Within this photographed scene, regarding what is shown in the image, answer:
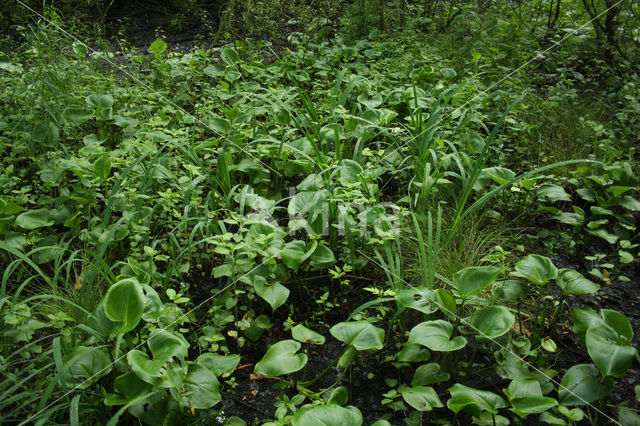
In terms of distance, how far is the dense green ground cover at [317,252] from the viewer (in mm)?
1318

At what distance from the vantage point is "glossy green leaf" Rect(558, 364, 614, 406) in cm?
130

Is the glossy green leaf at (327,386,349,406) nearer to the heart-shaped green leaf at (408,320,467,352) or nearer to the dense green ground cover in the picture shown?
the dense green ground cover

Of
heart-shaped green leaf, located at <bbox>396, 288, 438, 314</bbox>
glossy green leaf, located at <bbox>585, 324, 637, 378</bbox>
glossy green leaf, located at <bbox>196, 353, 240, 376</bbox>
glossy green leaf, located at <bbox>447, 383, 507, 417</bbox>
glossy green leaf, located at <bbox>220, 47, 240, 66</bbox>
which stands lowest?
glossy green leaf, located at <bbox>196, 353, 240, 376</bbox>

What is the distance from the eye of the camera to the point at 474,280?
1.46 meters

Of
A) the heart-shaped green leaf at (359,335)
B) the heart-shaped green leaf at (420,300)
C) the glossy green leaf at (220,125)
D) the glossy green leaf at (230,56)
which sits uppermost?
the glossy green leaf at (230,56)

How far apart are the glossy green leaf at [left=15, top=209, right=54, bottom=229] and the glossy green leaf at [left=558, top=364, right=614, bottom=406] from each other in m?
1.96

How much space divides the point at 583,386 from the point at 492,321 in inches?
12.1

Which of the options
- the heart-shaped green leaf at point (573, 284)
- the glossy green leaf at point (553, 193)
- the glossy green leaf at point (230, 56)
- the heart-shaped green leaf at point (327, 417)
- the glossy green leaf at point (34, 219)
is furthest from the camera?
the glossy green leaf at point (230, 56)

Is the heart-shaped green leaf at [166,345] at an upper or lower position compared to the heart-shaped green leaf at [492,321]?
lower

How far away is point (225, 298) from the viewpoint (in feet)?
5.50

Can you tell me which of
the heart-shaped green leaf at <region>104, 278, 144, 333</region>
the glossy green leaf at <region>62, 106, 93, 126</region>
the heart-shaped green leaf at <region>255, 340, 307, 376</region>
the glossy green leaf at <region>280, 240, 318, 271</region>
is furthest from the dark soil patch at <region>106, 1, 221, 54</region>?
the heart-shaped green leaf at <region>255, 340, 307, 376</region>

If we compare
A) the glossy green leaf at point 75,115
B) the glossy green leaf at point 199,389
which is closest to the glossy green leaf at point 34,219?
the glossy green leaf at point 75,115

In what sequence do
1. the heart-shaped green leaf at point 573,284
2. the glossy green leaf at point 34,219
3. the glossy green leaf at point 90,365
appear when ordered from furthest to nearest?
1. the glossy green leaf at point 34,219
2. the heart-shaped green leaf at point 573,284
3. the glossy green leaf at point 90,365

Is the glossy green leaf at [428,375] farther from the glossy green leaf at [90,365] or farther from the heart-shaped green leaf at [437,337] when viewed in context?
the glossy green leaf at [90,365]
